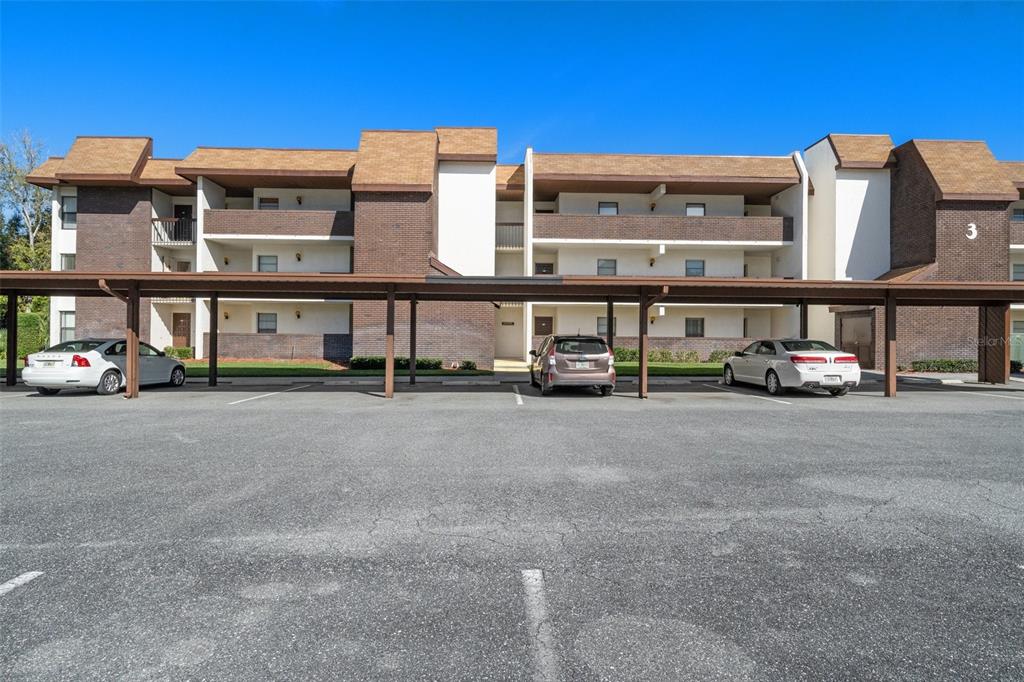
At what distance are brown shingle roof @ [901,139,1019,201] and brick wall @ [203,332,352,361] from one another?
86.6ft

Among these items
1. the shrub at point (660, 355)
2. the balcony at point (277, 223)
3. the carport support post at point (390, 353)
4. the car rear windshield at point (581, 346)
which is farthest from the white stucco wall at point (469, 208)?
the car rear windshield at point (581, 346)

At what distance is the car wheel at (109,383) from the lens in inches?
572

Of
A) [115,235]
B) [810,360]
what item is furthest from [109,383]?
[810,360]

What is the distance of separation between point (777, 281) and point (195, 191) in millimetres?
27221

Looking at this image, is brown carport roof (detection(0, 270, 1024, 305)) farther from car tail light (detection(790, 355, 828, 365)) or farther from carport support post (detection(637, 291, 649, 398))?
car tail light (detection(790, 355, 828, 365))

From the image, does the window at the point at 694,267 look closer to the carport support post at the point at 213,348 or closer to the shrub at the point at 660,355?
the shrub at the point at 660,355

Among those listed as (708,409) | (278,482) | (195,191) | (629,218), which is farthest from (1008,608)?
(195,191)

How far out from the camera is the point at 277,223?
26.8 m

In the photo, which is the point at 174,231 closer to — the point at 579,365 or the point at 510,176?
the point at 510,176

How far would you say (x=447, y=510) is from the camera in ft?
17.3

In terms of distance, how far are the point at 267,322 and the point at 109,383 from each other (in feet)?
45.6

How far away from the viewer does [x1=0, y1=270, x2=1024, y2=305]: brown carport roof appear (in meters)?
13.6

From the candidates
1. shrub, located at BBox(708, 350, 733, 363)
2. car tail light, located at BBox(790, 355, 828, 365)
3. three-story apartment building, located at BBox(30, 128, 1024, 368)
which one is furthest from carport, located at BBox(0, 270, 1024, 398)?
shrub, located at BBox(708, 350, 733, 363)

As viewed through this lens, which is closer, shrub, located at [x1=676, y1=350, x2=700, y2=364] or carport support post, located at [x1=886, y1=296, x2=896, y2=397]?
carport support post, located at [x1=886, y1=296, x2=896, y2=397]
